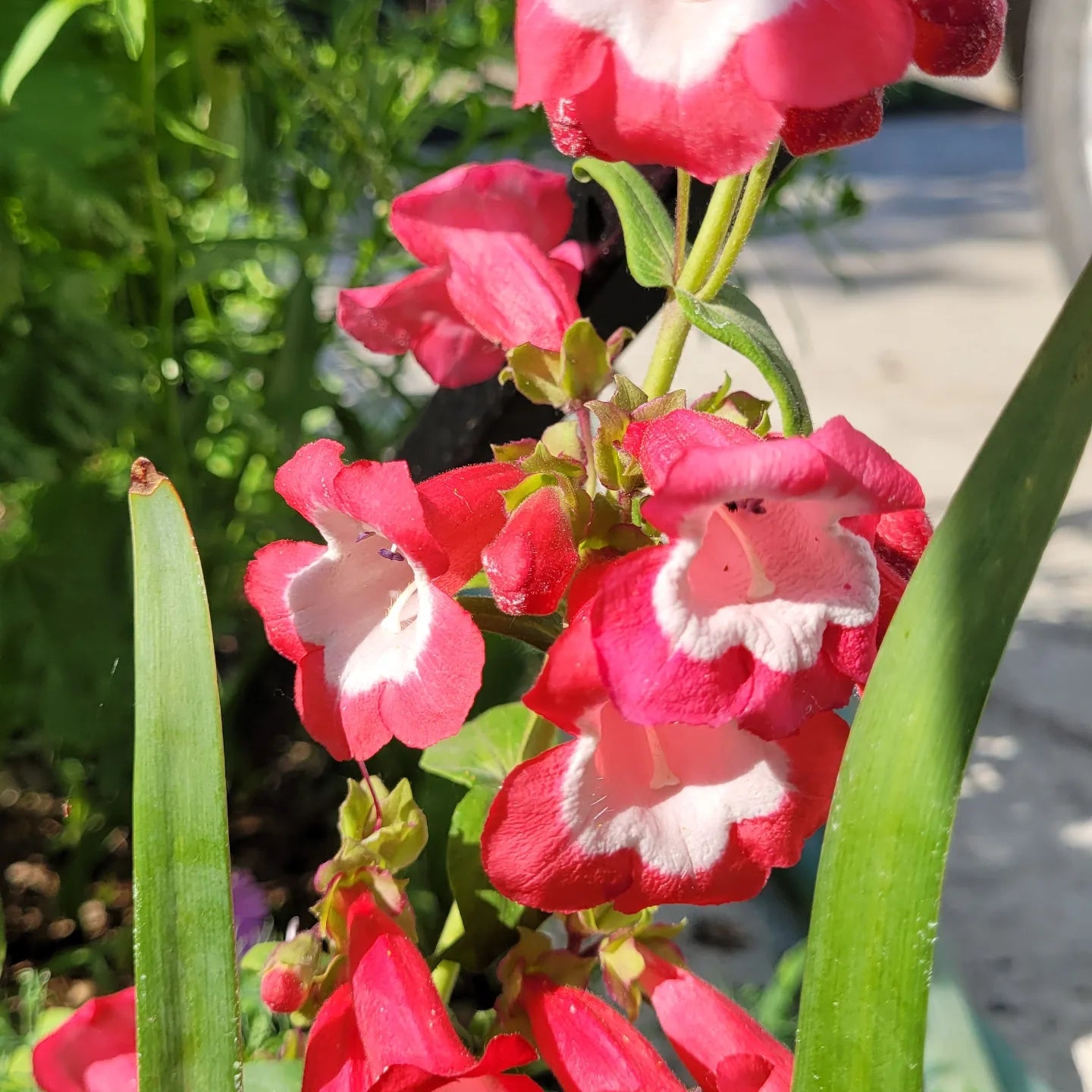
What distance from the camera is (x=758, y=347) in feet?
1.02

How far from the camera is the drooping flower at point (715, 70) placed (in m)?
0.24

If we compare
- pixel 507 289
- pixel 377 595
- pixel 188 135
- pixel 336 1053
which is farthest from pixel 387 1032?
pixel 188 135

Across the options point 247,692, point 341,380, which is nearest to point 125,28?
point 247,692

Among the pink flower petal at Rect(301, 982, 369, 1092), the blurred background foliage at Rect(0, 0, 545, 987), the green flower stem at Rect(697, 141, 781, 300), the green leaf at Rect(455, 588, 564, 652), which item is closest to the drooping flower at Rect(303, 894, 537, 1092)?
the pink flower petal at Rect(301, 982, 369, 1092)

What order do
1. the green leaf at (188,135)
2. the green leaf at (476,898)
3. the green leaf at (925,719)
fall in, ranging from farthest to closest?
1. the green leaf at (188,135)
2. the green leaf at (476,898)
3. the green leaf at (925,719)

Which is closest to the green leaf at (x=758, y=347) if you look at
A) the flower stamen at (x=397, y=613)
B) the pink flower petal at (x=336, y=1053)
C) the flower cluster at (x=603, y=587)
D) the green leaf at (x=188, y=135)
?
the flower cluster at (x=603, y=587)

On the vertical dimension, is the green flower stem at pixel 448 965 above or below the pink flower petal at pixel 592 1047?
below

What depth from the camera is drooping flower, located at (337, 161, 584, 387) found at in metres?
0.39

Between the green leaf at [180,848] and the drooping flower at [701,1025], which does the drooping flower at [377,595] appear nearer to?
the green leaf at [180,848]

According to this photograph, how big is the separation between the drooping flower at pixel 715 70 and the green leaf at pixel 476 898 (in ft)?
0.84

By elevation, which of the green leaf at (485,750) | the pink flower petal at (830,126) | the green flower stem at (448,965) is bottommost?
the green flower stem at (448,965)

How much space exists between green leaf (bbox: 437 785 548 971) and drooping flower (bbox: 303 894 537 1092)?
0.22ft

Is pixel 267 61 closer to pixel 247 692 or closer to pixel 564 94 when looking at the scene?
pixel 247 692

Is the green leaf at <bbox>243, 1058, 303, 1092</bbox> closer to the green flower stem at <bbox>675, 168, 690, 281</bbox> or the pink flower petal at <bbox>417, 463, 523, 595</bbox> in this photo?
the pink flower petal at <bbox>417, 463, 523, 595</bbox>
